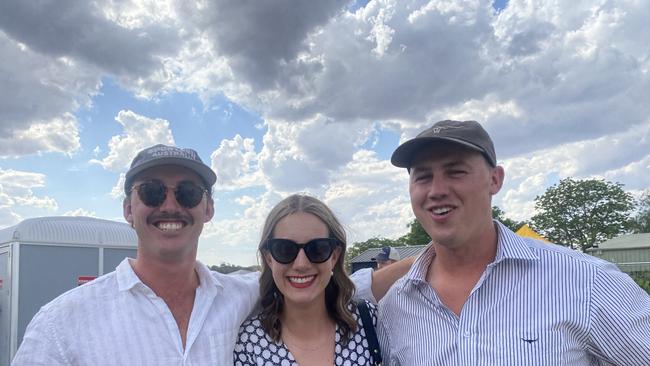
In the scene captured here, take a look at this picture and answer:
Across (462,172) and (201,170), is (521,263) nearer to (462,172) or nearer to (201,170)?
(462,172)

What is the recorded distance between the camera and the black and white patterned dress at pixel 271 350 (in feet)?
8.92

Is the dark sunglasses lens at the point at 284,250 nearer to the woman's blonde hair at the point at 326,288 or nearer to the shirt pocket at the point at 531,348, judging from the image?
the woman's blonde hair at the point at 326,288

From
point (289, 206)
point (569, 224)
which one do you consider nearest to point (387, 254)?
point (289, 206)

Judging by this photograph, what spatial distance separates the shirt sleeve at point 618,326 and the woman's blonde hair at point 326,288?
1.26 m

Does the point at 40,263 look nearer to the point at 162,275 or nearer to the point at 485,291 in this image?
the point at 162,275

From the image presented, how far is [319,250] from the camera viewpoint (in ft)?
9.46

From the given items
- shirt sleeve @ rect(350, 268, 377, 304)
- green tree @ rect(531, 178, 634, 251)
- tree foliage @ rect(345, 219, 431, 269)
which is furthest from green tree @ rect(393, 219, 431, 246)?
shirt sleeve @ rect(350, 268, 377, 304)

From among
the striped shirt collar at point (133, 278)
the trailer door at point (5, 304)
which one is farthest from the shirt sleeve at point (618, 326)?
the trailer door at point (5, 304)

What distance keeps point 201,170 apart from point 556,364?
204 centimetres

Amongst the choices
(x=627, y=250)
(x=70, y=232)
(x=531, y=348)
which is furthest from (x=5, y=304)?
(x=627, y=250)

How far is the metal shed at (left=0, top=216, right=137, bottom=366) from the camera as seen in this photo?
8469 millimetres

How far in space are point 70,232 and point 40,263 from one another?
0.72 metres

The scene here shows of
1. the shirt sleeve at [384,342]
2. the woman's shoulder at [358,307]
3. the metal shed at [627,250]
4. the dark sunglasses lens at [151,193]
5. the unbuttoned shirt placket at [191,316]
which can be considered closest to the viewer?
the unbuttoned shirt placket at [191,316]

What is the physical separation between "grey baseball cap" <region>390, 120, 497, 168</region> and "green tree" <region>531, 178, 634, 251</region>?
49221mm
